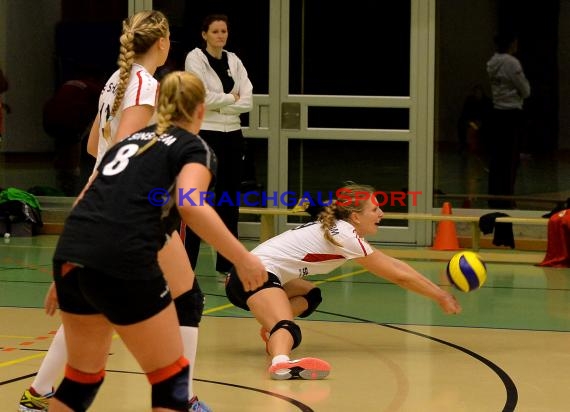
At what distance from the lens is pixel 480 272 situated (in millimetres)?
6156

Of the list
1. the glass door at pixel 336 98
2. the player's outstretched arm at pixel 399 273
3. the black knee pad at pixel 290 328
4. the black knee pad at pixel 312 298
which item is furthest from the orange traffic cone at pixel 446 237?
the black knee pad at pixel 290 328

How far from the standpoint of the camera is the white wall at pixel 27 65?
501 inches

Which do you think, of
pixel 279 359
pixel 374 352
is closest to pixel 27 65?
pixel 374 352

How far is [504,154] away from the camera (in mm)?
11500

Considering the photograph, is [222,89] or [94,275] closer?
[94,275]

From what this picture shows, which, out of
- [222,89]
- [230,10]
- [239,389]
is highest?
[230,10]

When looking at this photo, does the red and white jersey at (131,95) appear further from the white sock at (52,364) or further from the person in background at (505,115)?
the person in background at (505,115)

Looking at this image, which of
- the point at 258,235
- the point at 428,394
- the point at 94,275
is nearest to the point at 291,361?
the point at 428,394

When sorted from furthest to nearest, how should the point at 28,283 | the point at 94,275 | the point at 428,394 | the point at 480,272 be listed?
the point at 28,283, the point at 480,272, the point at 428,394, the point at 94,275

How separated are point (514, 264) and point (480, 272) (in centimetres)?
419

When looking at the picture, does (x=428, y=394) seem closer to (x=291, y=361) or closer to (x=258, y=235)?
(x=291, y=361)

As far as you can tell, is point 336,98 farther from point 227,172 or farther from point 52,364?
point 52,364

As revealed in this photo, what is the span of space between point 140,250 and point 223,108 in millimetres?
5386

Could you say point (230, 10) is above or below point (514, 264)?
above
